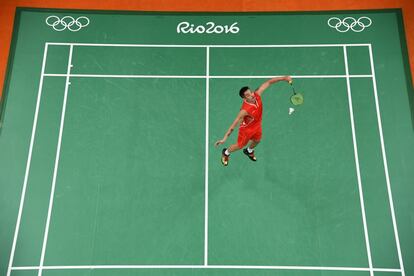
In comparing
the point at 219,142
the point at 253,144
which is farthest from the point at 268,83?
the point at 219,142

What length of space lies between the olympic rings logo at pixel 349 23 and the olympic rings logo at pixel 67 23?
573 centimetres

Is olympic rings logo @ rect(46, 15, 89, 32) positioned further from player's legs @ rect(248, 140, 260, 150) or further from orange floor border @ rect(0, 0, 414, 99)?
player's legs @ rect(248, 140, 260, 150)

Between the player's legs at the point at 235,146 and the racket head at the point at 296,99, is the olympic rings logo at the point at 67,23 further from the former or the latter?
the racket head at the point at 296,99

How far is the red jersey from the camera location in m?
10.3

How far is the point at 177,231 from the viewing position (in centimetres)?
999

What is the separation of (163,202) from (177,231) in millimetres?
653

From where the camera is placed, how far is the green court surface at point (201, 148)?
32.1ft

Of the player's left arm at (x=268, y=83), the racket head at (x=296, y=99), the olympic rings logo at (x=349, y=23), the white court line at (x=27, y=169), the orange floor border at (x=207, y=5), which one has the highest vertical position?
the orange floor border at (x=207, y=5)

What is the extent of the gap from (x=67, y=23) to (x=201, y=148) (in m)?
4.46

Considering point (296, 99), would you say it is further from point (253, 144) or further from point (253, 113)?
point (253, 144)

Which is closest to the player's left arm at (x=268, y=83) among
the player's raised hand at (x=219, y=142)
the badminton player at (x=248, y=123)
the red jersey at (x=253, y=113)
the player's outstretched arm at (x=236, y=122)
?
the badminton player at (x=248, y=123)

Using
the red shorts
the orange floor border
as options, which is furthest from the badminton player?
the orange floor border

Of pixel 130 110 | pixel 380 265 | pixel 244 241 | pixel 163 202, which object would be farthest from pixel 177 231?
pixel 380 265

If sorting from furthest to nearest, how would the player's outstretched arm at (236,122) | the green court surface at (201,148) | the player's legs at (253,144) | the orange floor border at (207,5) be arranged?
the orange floor border at (207,5), the player's legs at (253,144), the player's outstretched arm at (236,122), the green court surface at (201,148)
